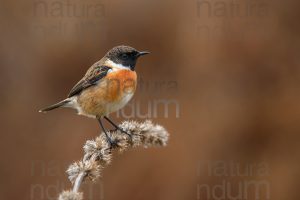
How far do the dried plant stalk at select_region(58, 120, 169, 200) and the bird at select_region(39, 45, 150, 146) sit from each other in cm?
121

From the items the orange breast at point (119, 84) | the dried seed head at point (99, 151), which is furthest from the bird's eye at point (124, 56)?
the dried seed head at point (99, 151)

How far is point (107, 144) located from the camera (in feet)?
15.7

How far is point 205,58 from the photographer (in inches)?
416

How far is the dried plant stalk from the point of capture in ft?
13.2

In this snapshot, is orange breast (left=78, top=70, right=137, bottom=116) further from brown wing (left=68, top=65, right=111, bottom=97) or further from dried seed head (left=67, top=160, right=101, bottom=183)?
dried seed head (left=67, top=160, right=101, bottom=183)

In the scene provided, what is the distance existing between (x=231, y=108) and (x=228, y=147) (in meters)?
0.73

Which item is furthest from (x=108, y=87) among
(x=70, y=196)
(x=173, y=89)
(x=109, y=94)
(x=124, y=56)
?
(x=173, y=89)

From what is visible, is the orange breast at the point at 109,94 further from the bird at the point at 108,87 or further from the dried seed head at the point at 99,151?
the dried seed head at the point at 99,151

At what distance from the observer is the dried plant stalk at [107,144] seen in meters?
4.03

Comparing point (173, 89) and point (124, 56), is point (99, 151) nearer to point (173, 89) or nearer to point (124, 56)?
point (124, 56)

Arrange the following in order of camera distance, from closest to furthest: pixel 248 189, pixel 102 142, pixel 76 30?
pixel 102 142 → pixel 248 189 → pixel 76 30

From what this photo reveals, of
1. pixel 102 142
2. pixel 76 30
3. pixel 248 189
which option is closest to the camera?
pixel 102 142

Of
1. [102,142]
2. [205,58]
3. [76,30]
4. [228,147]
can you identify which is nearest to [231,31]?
[205,58]

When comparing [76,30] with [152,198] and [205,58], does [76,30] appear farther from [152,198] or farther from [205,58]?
[152,198]
